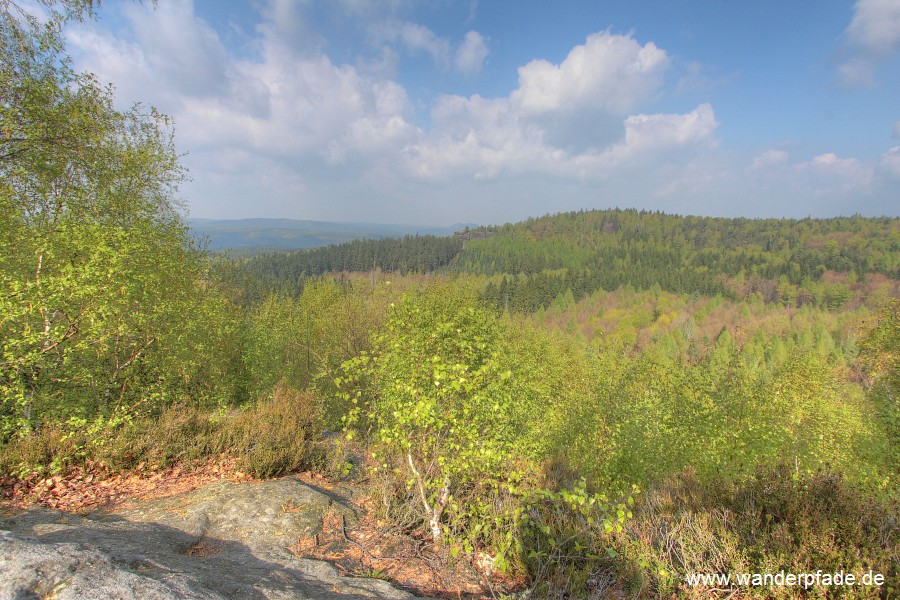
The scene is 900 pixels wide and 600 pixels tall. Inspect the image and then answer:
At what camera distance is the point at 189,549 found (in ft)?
18.9

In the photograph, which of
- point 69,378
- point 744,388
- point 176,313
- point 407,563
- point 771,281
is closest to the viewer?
point 407,563

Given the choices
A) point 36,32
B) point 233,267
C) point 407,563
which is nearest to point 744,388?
point 407,563

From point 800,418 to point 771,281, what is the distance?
182355 mm

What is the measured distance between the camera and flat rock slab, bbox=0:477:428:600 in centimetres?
322

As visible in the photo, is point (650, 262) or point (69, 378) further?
point (650, 262)

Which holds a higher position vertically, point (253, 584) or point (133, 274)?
point (133, 274)

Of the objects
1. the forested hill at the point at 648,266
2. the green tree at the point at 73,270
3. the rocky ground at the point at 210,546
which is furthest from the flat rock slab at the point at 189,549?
the forested hill at the point at 648,266

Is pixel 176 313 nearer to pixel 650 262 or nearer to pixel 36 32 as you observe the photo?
pixel 36 32

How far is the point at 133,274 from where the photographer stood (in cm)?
927

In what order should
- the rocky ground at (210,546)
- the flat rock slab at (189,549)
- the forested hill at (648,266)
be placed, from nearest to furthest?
the flat rock slab at (189,549), the rocky ground at (210,546), the forested hill at (648,266)

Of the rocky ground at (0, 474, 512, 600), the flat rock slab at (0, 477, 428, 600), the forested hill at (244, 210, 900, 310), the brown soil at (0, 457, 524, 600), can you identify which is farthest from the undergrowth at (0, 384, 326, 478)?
the forested hill at (244, 210, 900, 310)

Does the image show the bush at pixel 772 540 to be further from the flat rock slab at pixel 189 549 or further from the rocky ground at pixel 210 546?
the flat rock slab at pixel 189 549

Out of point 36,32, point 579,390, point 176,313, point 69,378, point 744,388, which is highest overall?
point 36,32

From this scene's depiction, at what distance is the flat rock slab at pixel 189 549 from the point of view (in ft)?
10.6
